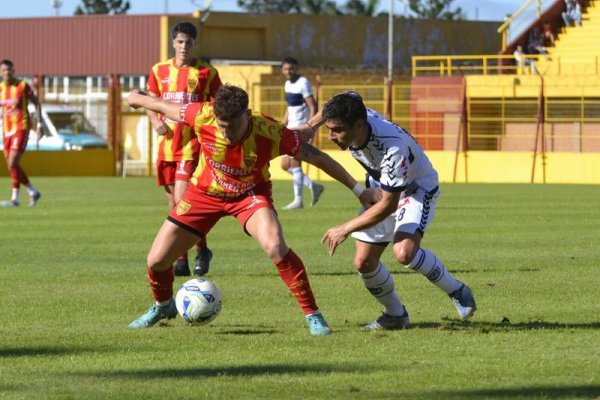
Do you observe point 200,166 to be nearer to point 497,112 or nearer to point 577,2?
point 497,112

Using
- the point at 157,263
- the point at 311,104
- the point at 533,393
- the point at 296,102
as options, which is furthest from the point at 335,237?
the point at 296,102

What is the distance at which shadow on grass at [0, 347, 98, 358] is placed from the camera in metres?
8.37

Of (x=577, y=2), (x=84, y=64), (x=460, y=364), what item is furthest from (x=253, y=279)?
(x=84, y=64)

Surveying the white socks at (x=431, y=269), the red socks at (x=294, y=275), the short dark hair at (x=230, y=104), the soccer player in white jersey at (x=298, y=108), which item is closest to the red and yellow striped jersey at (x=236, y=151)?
the short dark hair at (x=230, y=104)

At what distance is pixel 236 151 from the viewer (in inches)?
357

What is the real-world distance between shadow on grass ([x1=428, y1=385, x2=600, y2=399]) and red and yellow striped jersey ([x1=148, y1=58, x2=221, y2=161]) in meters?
6.61

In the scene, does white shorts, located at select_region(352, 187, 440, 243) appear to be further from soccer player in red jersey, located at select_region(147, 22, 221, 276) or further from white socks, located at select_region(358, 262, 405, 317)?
soccer player in red jersey, located at select_region(147, 22, 221, 276)

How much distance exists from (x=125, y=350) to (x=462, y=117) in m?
32.2

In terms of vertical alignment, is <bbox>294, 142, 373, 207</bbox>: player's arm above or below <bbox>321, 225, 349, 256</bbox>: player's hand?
above

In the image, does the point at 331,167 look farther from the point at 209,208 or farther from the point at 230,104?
the point at 209,208

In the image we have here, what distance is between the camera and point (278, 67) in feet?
183

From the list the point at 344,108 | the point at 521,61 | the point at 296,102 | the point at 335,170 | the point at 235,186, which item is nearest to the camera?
the point at 344,108

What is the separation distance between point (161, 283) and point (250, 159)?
112 cm

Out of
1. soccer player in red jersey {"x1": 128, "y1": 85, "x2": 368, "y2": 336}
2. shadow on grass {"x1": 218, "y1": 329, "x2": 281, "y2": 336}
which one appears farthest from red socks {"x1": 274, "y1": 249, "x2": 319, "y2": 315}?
shadow on grass {"x1": 218, "y1": 329, "x2": 281, "y2": 336}
